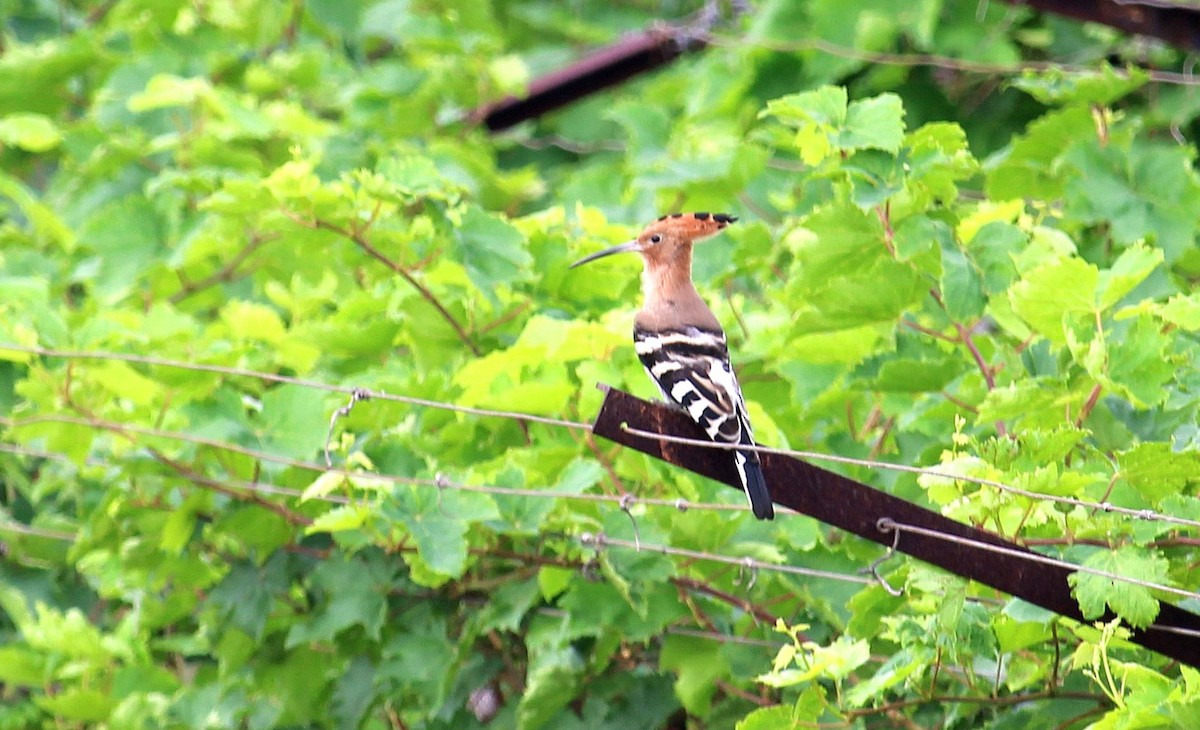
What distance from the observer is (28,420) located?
4004 millimetres

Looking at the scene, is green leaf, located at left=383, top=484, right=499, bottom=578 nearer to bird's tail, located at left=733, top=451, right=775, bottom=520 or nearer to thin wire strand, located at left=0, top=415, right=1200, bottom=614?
thin wire strand, located at left=0, top=415, right=1200, bottom=614

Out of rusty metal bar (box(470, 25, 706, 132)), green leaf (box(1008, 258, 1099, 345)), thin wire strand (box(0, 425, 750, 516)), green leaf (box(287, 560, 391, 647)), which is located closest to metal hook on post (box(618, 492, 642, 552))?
thin wire strand (box(0, 425, 750, 516))

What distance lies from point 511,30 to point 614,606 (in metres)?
7.20

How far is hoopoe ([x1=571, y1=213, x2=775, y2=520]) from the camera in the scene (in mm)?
2889

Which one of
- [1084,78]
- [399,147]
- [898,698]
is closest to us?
[898,698]

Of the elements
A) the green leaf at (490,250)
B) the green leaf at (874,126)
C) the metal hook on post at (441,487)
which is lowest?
the metal hook on post at (441,487)

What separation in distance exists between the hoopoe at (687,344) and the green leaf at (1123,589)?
51 cm

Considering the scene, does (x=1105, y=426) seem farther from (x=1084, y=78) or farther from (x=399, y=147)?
(x=399, y=147)

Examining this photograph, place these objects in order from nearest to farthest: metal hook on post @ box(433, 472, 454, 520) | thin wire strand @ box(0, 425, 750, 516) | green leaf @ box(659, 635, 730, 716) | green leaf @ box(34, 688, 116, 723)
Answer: thin wire strand @ box(0, 425, 750, 516), metal hook on post @ box(433, 472, 454, 520), green leaf @ box(659, 635, 730, 716), green leaf @ box(34, 688, 116, 723)

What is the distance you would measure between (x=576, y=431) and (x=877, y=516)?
1.18 meters

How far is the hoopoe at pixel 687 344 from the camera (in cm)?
289

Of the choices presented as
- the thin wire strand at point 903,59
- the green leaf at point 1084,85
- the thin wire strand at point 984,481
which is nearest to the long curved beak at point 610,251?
the thin wire strand at point 984,481

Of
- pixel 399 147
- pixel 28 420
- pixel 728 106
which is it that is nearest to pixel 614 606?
pixel 28 420

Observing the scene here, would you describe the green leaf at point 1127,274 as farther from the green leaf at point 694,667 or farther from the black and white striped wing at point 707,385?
the green leaf at point 694,667
